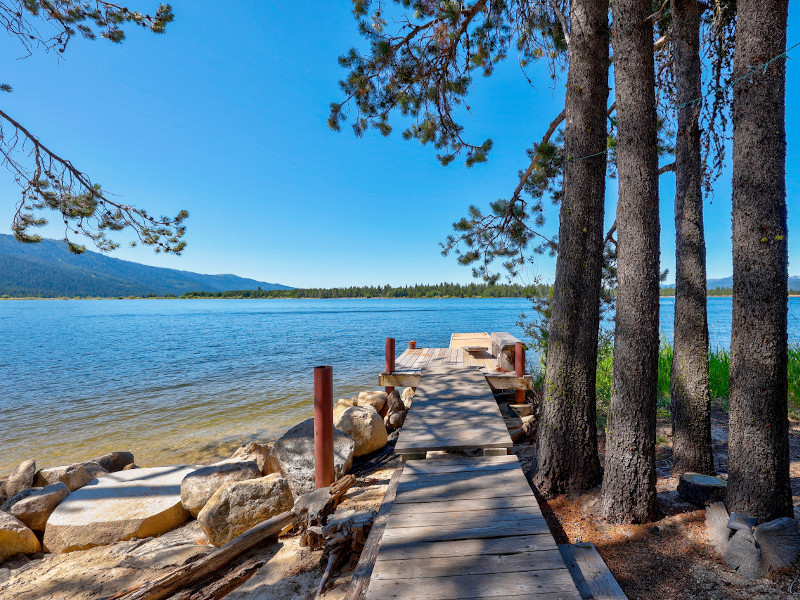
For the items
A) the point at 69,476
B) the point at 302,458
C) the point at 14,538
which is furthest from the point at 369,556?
the point at 69,476

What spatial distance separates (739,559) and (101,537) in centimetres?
566

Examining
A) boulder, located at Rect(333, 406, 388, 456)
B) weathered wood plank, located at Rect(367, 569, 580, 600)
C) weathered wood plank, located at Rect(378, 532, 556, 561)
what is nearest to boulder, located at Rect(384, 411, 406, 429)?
boulder, located at Rect(333, 406, 388, 456)

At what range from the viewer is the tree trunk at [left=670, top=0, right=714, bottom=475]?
12.1 feet

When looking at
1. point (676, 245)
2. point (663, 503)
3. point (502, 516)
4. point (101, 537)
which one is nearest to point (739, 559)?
point (663, 503)

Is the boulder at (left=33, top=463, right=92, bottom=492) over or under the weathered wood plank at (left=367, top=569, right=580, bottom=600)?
under

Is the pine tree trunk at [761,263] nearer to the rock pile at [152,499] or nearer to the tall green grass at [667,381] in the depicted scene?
the tall green grass at [667,381]

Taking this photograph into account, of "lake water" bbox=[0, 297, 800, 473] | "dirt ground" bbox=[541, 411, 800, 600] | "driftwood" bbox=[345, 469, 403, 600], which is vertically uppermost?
"driftwood" bbox=[345, 469, 403, 600]

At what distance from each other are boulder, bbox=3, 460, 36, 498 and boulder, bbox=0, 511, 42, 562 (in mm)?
1414

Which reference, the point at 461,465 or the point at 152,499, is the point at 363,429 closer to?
the point at 461,465

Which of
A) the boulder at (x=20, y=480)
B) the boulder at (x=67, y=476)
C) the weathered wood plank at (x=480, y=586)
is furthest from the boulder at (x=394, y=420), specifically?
the boulder at (x=20, y=480)

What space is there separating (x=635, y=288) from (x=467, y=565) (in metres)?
2.49

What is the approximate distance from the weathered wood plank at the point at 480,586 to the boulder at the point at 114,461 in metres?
5.84

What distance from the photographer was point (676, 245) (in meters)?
3.94

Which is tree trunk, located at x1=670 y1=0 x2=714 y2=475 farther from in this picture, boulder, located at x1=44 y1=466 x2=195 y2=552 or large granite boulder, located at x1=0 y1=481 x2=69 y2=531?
large granite boulder, located at x1=0 y1=481 x2=69 y2=531
